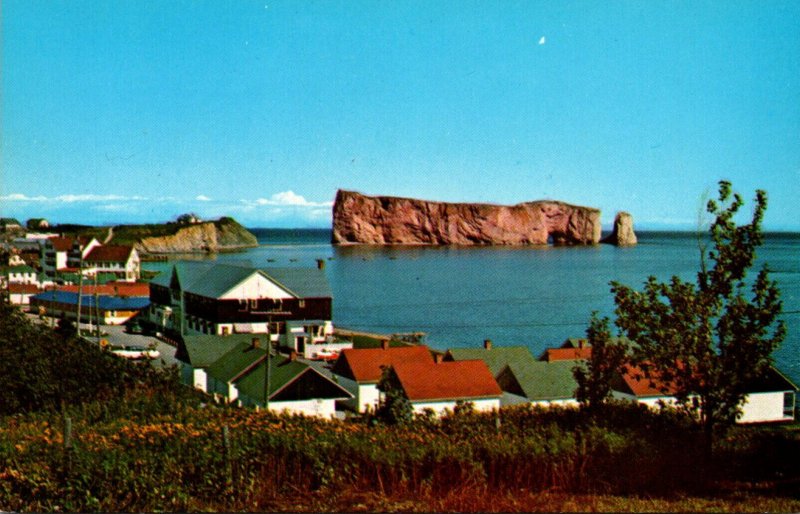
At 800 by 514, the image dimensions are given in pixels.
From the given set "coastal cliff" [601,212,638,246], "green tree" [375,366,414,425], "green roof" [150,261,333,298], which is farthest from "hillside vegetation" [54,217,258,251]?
"green tree" [375,366,414,425]

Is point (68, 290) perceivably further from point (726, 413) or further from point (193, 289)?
point (726, 413)

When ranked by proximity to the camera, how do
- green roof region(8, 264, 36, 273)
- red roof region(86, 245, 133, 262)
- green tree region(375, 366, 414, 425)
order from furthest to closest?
1. red roof region(86, 245, 133, 262)
2. green roof region(8, 264, 36, 273)
3. green tree region(375, 366, 414, 425)

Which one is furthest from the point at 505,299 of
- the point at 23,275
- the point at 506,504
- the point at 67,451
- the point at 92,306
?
the point at 67,451

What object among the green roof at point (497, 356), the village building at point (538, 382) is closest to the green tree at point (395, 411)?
the village building at point (538, 382)

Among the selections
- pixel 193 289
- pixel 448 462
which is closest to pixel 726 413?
pixel 448 462

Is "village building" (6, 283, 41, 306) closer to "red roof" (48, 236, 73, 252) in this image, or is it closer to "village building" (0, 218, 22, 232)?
"village building" (0, 218, 22, 232)
